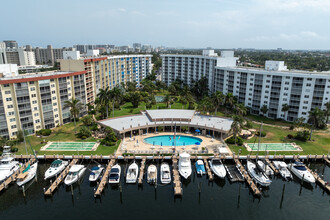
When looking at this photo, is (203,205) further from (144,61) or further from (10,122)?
(144,61)

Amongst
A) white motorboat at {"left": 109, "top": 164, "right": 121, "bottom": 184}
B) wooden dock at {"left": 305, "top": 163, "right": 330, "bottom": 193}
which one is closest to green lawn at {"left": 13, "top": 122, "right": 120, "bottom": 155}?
white motorboat at {"left": 109, "top": 164, "right": 121, "bottom": 184}

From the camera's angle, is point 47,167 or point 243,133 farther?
point 243,133

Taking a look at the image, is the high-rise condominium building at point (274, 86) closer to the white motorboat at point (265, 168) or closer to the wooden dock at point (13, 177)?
the white motorboat at point (265, 168)

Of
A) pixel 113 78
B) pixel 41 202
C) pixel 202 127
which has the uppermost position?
pixel 113 78

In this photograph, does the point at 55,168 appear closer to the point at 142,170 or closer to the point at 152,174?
the point at 142,170

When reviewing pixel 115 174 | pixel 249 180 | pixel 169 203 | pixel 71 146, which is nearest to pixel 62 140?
pixel 71 146

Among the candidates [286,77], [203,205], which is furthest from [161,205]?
[286,77]

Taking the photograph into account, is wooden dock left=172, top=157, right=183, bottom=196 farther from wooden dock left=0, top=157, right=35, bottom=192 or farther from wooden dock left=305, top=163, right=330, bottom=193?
wooden dock left=0, top=157, right=35, bottom=192
